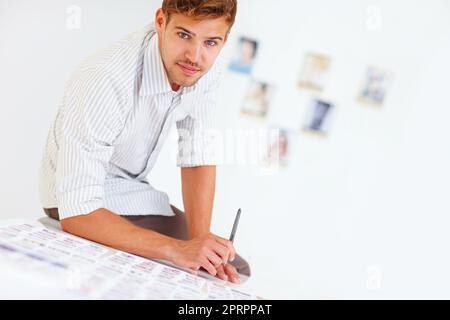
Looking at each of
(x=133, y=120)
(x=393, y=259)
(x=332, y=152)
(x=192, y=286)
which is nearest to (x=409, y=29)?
(x=332, y=152)

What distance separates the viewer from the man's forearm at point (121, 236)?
3.52 ft

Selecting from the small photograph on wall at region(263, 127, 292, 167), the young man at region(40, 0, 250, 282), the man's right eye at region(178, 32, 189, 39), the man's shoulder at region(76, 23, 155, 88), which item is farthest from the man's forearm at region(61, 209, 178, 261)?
the small photograph on wall at region(263, 127, 292, 167)

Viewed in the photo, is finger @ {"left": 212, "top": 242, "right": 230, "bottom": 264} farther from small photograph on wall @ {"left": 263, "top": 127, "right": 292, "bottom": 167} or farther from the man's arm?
small photograph on wall @ {"left": 263, "top": 127, "right": 292, "bottom": 167}

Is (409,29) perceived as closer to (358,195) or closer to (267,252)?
(358,195)

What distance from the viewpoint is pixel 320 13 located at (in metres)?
2.29

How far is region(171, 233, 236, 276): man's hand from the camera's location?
3.38ft

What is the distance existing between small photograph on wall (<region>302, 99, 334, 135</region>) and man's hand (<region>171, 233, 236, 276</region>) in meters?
1.38

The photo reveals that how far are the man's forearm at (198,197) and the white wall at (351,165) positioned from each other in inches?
31.1

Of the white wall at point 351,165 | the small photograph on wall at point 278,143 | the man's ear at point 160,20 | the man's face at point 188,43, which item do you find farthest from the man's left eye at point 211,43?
the small photograph on wall at point 278,143

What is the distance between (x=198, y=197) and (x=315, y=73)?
1127 mm

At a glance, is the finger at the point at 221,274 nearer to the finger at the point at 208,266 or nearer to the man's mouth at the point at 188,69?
the finger at the point at 208,266

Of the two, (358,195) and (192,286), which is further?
(358,195)

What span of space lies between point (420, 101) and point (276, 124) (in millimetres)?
627
